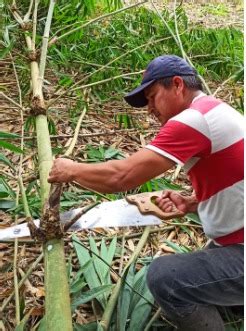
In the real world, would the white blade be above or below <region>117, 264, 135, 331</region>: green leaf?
above

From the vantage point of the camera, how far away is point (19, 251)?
192 centimetres

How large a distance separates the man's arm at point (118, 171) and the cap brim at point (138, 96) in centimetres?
33

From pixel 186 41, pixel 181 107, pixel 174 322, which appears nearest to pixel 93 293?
pixel 174 322

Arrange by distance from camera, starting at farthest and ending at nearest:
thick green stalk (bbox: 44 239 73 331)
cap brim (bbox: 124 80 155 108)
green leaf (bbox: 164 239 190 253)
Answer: green leaf (bbox: 164 239 190 253) < cap brim (bbox: 124 80 155 108) < thick green stalk (bbox: 44 239 73 331)

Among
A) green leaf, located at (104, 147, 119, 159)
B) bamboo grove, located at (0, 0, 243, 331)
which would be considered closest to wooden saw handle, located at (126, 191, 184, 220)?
bamboo grove, located at (0, 0, 243, 331)

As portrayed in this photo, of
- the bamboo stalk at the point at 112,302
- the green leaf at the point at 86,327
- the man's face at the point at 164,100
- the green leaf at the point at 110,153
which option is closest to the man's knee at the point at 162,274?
the bamboo stalk at the point at 112,302

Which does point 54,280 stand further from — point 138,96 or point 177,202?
point 138,96

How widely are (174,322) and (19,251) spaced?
678 millimetres

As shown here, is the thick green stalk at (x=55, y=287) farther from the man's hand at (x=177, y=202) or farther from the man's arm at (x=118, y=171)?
the man's hand at (x=177, y=202)

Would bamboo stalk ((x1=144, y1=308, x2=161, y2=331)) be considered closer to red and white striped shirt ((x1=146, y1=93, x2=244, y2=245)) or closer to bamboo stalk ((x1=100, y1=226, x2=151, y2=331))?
bamboo stalk ((x1=100, y1=226, x2=151, y2=331))

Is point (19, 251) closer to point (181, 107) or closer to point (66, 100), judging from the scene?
point (181, 107)

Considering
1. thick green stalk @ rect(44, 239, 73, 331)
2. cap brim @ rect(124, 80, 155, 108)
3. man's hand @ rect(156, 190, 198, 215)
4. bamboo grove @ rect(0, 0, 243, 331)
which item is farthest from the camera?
man's hand @ rect(156, 190, 198, 215)

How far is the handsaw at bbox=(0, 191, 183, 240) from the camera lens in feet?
5.65

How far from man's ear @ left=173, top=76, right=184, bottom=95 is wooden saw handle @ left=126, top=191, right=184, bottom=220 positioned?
412mm
